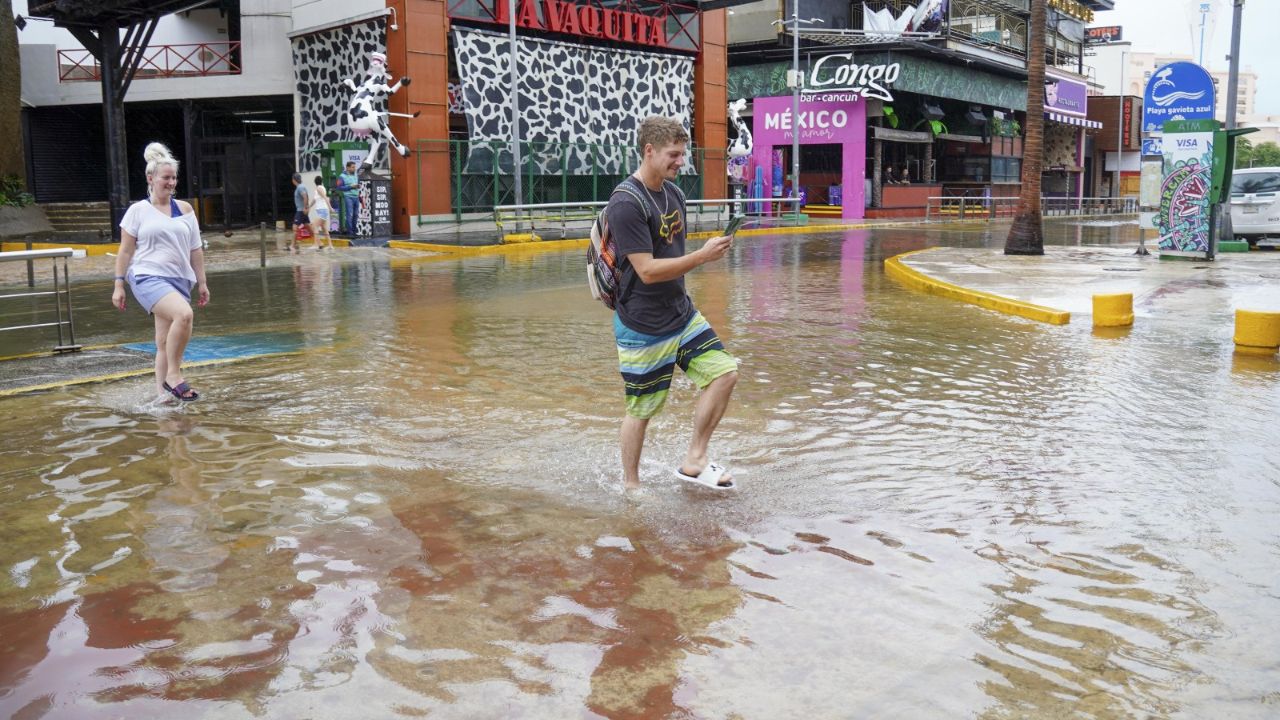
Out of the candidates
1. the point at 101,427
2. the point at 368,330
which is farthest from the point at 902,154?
the point at 101,427

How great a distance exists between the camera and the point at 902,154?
46.8 m

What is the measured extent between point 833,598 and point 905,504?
4.29 feet

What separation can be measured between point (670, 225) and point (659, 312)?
0.42 meters

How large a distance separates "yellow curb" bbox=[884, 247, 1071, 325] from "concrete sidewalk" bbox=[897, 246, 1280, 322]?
0.07 m

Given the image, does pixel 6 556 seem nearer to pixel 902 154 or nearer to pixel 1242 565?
pixel 1242 565

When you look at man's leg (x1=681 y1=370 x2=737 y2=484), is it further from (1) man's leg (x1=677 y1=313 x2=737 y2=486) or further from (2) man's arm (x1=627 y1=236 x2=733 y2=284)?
(2) man's arm (x1=627 y1=236 x2=733 y2=284)

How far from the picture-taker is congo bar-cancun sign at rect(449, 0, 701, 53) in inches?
1164

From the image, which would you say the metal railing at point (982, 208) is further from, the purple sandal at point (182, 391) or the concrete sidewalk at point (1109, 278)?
the purple sandal at point (182, 391)

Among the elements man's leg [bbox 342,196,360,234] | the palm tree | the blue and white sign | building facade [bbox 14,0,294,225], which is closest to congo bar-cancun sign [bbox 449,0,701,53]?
man's leg [bbox 342,196,360,234]

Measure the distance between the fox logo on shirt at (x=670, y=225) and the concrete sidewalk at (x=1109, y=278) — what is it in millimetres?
8146

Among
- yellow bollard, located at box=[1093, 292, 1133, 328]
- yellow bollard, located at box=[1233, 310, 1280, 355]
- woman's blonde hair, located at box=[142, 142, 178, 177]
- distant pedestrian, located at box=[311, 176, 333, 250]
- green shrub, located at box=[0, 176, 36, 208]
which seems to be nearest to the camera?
woman's blonde hair, located at box=[142, 142, 178, 177]

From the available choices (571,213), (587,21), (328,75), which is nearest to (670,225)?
(571,213)

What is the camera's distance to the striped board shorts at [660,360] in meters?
5.54

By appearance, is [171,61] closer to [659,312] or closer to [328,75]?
[328,75]
